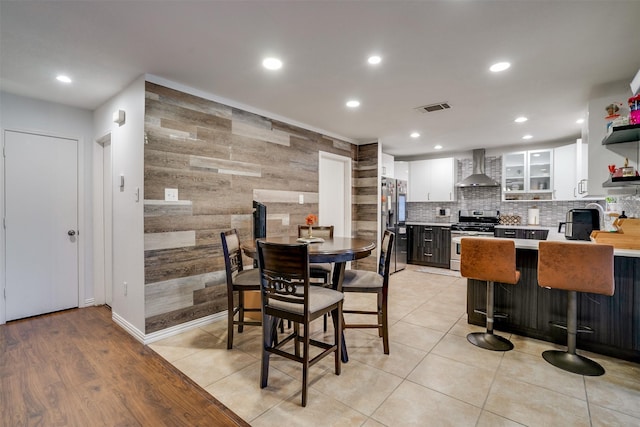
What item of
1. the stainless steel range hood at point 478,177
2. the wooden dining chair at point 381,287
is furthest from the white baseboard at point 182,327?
the stainless steel range hood at point 478,177

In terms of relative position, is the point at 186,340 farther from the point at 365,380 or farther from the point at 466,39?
the point at 466,39

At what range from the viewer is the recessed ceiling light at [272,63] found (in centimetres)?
241

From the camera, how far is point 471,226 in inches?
221

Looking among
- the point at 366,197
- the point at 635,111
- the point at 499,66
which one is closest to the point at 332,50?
the point at 499,66

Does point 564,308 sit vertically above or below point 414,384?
above

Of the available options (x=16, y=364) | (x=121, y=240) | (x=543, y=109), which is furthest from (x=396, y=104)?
(x=16, y=364)

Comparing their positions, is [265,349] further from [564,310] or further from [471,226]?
[471,226]

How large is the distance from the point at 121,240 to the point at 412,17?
3206 mm

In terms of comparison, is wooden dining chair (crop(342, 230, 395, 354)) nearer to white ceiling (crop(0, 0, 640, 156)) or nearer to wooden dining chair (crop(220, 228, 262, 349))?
wooden dining chair (crop(220, 228, 262, 349))

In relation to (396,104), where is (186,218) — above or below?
below

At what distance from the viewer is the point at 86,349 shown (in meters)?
2.56

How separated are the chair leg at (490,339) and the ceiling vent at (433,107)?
80.5 inches

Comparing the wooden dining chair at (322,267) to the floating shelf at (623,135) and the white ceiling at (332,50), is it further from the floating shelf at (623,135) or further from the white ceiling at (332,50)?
the floating shelf at (623,135)

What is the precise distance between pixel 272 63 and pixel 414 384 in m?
2.71
